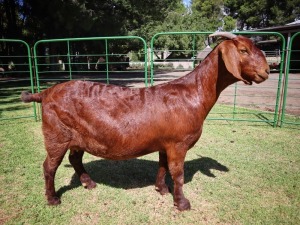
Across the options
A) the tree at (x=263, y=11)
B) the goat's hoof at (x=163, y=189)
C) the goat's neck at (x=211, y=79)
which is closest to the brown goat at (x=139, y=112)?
the goat's neck at (x=211, y=79)

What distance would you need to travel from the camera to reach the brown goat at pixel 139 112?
9.91 ft

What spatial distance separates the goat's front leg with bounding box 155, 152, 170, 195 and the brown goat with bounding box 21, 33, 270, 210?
48 centimetres

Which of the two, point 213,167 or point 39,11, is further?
point 39,11

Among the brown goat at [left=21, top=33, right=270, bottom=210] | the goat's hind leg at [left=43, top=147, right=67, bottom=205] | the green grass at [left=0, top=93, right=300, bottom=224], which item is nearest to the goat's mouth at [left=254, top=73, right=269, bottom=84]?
the brown goat at [left=21, top=33, right=270, bottom=210]

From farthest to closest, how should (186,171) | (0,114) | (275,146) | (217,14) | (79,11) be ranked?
(217,14) → (79,11) → (0,114) → (275,146) → (186,171)

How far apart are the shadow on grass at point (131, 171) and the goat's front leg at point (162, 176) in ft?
1.03

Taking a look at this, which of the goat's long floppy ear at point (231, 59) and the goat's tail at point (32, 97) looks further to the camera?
the goat's tail at point (32, 97)

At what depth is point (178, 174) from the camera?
3256mm

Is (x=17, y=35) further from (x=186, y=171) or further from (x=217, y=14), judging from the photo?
(x=217, y=14)

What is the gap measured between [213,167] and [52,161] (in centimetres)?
292

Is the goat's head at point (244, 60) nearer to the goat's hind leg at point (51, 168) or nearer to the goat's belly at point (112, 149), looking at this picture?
the goat's belly at point (112, 149)

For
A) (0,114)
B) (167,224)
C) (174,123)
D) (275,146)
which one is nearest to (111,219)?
(167,224)

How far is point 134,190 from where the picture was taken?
3.93m

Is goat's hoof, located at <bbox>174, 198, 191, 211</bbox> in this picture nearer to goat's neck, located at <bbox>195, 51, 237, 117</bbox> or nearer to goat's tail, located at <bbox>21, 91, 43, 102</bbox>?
goat's neck, located at <bbox>195, 51, 237, 117</bbox>
